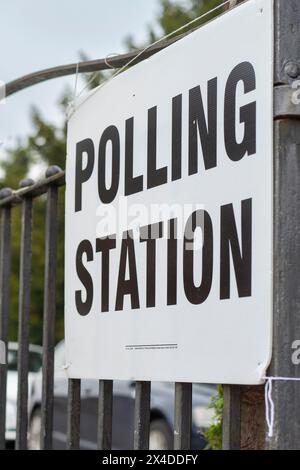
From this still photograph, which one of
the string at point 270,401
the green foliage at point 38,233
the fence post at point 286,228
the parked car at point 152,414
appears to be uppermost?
the green foliage at point 38,233

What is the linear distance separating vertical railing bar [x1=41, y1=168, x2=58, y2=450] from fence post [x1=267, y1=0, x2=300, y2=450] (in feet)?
4.38

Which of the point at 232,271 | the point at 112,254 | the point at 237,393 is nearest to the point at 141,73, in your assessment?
the point at 112,254

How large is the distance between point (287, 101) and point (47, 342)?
149cm

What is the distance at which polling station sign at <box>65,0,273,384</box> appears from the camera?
190 centimetres

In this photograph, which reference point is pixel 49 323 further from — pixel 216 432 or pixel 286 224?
pixel 286 224

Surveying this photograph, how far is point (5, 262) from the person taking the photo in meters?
3.46

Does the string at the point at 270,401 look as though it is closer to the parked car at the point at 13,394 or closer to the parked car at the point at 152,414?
the parked car at the point at 152,414

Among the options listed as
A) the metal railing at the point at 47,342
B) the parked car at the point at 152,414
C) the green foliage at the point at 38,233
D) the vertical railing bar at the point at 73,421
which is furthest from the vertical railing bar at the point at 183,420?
the green foliage at the point at 38,233

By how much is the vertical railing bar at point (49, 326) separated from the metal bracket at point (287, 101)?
52.6 inches

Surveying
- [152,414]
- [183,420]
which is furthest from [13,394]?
[183,420]

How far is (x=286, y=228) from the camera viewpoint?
1834 mm

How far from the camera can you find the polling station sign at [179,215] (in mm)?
1904

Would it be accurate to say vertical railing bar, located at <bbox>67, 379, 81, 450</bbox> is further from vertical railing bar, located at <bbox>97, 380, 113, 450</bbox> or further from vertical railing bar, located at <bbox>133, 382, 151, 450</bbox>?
vertical railing bar, located at <bbox>133, 382, 151, 450</bbox>

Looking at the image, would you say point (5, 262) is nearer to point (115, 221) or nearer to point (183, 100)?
point (115, 221)
